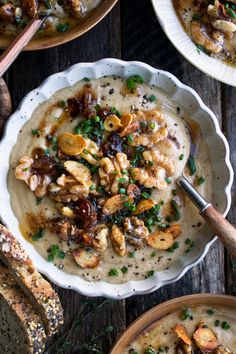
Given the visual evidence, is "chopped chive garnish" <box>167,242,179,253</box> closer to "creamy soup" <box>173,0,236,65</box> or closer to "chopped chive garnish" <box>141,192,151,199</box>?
"chopped chive garnish" <box>141,192,151,199</box>

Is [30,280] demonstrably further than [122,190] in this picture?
No

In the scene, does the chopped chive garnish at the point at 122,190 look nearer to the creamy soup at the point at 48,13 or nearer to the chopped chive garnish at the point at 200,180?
the chopped chive garnish at the point at 200,180

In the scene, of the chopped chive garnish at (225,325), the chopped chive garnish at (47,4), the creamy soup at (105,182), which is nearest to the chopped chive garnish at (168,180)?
the creamy soup at (105,182)

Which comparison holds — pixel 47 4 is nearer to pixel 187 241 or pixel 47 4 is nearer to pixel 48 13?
pixel 48 13

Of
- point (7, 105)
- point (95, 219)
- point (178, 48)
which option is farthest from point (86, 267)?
point (178, 48)

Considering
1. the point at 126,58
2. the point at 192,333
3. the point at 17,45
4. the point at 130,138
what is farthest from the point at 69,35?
the point at 192,333

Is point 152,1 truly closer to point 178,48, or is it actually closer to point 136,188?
point 178,48
